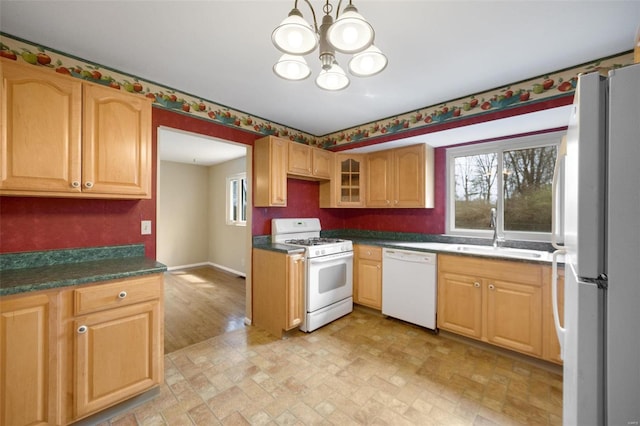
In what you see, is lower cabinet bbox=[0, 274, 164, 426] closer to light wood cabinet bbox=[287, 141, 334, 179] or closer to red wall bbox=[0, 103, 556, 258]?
red wall bbox=[0, 103, 556, 258]

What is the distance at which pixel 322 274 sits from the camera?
290 cm

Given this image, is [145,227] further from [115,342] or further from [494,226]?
[494,226]

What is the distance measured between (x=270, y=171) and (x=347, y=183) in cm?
129

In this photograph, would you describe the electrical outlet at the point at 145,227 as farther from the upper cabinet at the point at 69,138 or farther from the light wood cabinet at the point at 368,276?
the light wood cabinet at the point at 368,276

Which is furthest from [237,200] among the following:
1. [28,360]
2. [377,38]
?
[377,38]

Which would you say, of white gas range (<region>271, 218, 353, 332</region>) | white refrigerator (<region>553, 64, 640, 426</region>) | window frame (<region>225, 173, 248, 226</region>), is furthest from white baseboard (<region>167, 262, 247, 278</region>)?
white refrigerator (<region>553, 64, 640, 426</region>)

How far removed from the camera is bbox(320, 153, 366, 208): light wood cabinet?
3730 millimetres

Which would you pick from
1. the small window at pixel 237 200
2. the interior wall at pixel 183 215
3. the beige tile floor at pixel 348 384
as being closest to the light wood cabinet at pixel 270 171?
the beige tile floor at pixel 348 384

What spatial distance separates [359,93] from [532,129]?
183 centimetres

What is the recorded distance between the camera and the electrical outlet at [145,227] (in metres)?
2.26

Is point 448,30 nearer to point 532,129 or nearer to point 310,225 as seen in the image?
point 532,129

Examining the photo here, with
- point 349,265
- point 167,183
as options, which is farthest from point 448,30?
point 167,183

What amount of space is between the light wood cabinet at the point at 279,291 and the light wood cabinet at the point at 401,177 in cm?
149

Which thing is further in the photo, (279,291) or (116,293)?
(279,291)
